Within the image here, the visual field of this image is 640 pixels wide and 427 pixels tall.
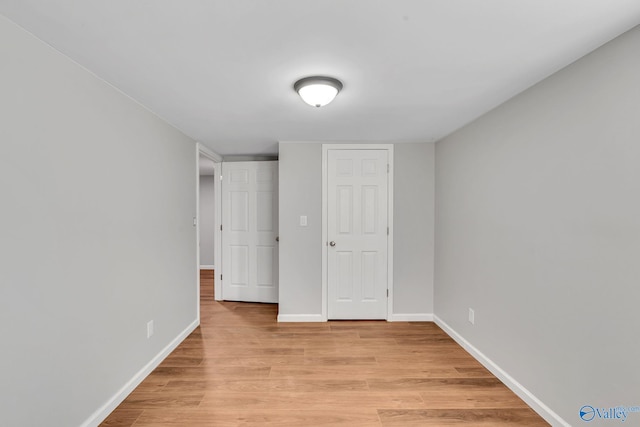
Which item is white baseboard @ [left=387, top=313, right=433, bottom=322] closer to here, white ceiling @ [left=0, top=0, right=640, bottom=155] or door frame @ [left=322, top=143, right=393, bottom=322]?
door frame @ [left=322, top=143, right=393, bottom=322]

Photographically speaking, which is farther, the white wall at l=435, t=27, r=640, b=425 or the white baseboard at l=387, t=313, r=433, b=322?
the white baseboard at l=387, t=313, r=433, b=322

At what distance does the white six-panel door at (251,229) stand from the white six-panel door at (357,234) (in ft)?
3.35

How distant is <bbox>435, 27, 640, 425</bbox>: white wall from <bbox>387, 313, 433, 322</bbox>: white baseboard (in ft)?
2.97

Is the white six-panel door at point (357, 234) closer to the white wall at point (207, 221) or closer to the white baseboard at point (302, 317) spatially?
the white baseboard at point (302, 317)

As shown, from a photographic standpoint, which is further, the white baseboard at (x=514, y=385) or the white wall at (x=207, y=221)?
the white wall at (x=207, y=221)

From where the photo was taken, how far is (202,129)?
2.94 meters

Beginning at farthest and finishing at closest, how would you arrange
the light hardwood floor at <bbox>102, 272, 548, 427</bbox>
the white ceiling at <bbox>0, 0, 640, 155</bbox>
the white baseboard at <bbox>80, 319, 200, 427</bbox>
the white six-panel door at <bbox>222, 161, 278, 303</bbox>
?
the white six-panel door at <bbox>222, 161, 278, 303</bbox>, the light hardwood floor at <bbox>102, 272, 548, 427</bbox>, the white baseboard at <bbox>80, 319, 200, 427</bbox>, the white ceiling at <bbox>0, 0, 640, 155</bbox>

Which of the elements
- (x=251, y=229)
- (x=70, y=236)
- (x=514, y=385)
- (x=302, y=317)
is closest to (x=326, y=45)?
(x=70, y=236)

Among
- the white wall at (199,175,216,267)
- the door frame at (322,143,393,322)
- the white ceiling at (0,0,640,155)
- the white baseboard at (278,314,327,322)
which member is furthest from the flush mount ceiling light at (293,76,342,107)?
the white wall at (199,175,216,267)

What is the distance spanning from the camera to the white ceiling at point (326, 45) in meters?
1.21

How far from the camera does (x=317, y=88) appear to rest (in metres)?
1.83

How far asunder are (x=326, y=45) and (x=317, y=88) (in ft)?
1.20

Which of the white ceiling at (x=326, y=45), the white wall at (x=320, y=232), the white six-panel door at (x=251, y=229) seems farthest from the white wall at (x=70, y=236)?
the white six-panel door at (x=251, y=229)

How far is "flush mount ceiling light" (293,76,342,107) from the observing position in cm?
181
